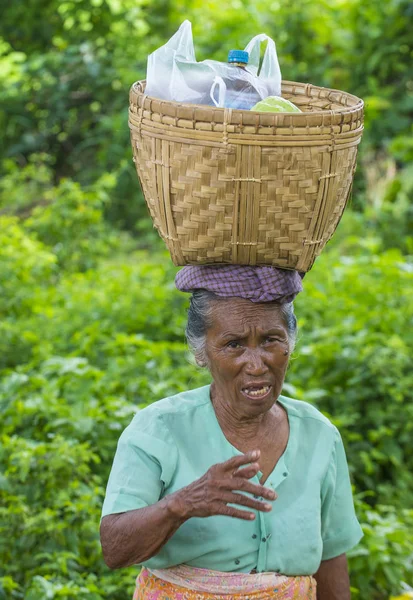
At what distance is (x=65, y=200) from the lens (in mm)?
7094

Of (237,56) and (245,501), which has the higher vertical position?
(237,56)

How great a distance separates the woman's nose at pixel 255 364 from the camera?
2.13 metres

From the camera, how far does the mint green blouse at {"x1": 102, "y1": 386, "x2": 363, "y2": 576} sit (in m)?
2.14

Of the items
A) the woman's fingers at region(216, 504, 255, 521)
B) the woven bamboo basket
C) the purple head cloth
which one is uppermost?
the woven bamboo basket

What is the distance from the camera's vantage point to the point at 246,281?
6.89 ft

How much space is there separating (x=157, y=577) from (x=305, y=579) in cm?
36

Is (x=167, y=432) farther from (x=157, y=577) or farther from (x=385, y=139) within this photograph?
(x=385, y=139)

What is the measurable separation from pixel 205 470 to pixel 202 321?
35 cm

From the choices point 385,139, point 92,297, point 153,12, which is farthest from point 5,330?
point 153,12

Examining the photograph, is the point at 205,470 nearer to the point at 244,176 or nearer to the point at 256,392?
the point at 256,392

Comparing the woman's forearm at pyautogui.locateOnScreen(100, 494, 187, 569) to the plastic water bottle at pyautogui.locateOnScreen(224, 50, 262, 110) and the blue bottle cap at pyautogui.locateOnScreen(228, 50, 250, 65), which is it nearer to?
the plastic water bottle at pyautogui.locateOnScreen(224, 50, 262, 110)

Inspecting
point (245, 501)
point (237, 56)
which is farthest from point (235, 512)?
point (237, 56)

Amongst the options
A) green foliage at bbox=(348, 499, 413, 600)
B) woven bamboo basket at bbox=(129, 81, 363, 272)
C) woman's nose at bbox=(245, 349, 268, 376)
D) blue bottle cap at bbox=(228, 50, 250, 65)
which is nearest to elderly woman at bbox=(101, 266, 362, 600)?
woman's nose at bbox=(245, 349, 268, 376)

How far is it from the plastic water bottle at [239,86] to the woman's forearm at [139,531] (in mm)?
867
